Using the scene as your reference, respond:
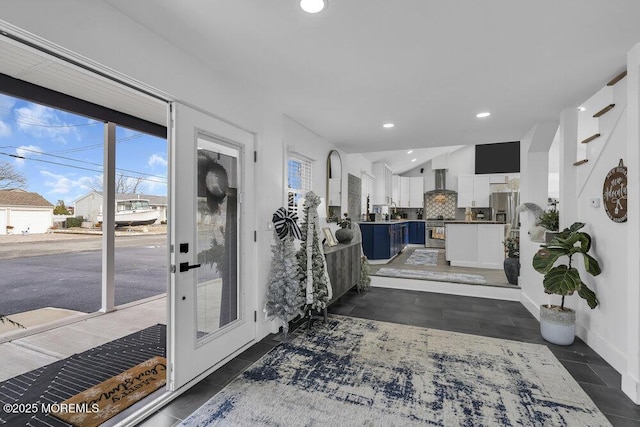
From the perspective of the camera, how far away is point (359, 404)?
2.07m

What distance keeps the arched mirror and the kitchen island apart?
128 inches

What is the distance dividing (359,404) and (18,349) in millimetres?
3201

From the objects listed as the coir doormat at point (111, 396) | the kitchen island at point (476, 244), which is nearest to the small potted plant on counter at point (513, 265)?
the kitchen island at point (476, 244)

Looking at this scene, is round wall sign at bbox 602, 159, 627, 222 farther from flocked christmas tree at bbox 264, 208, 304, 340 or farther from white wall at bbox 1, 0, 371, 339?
white wall at bbox 1, 0, 371, 339

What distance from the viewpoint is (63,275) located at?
574cm

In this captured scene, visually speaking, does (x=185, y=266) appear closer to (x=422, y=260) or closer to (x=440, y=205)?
(x=422, y=260)

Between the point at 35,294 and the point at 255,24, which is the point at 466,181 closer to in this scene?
the point at 255,24

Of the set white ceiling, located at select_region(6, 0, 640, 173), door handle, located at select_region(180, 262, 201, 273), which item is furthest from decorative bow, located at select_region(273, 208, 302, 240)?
white ceiling, located at select_region(6, 0, 640, 173)

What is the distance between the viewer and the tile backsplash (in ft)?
36.2

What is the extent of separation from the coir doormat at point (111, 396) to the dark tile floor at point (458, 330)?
0.29 meters

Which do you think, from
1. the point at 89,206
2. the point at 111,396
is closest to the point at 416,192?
the point at 89,206

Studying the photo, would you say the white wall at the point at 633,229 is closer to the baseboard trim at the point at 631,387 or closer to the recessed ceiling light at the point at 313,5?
the baseboard trim at the point at 631,387

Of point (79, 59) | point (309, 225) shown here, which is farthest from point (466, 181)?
point (79, 59)

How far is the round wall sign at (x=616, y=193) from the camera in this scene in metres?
2.45
